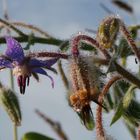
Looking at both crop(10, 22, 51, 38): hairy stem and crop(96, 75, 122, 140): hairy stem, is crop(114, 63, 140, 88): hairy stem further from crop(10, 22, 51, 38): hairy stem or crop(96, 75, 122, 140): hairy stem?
crop(10, 22, 51, 38): hairy stem

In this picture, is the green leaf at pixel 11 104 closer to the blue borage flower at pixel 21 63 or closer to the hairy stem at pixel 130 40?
the blue borage flower at pixel 21 63

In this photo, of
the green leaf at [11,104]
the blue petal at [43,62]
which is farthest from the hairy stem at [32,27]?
the blue petal at [43,62]

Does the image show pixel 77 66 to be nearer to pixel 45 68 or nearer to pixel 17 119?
pixel 45 68

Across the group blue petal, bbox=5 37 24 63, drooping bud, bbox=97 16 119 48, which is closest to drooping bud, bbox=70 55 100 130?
blue petal, bbox=5 37 24 63

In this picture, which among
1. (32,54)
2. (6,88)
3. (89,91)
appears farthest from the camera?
(6,88)

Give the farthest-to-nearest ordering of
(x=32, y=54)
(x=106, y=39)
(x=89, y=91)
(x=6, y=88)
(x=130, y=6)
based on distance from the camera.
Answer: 1. (x=130, y=6)
2. (x=6, y=88)
3. (x=106, y=39)
4. (x=32, y=54)
5. (x=89, y=91)

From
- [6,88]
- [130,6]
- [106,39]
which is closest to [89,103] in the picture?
[106,39]
